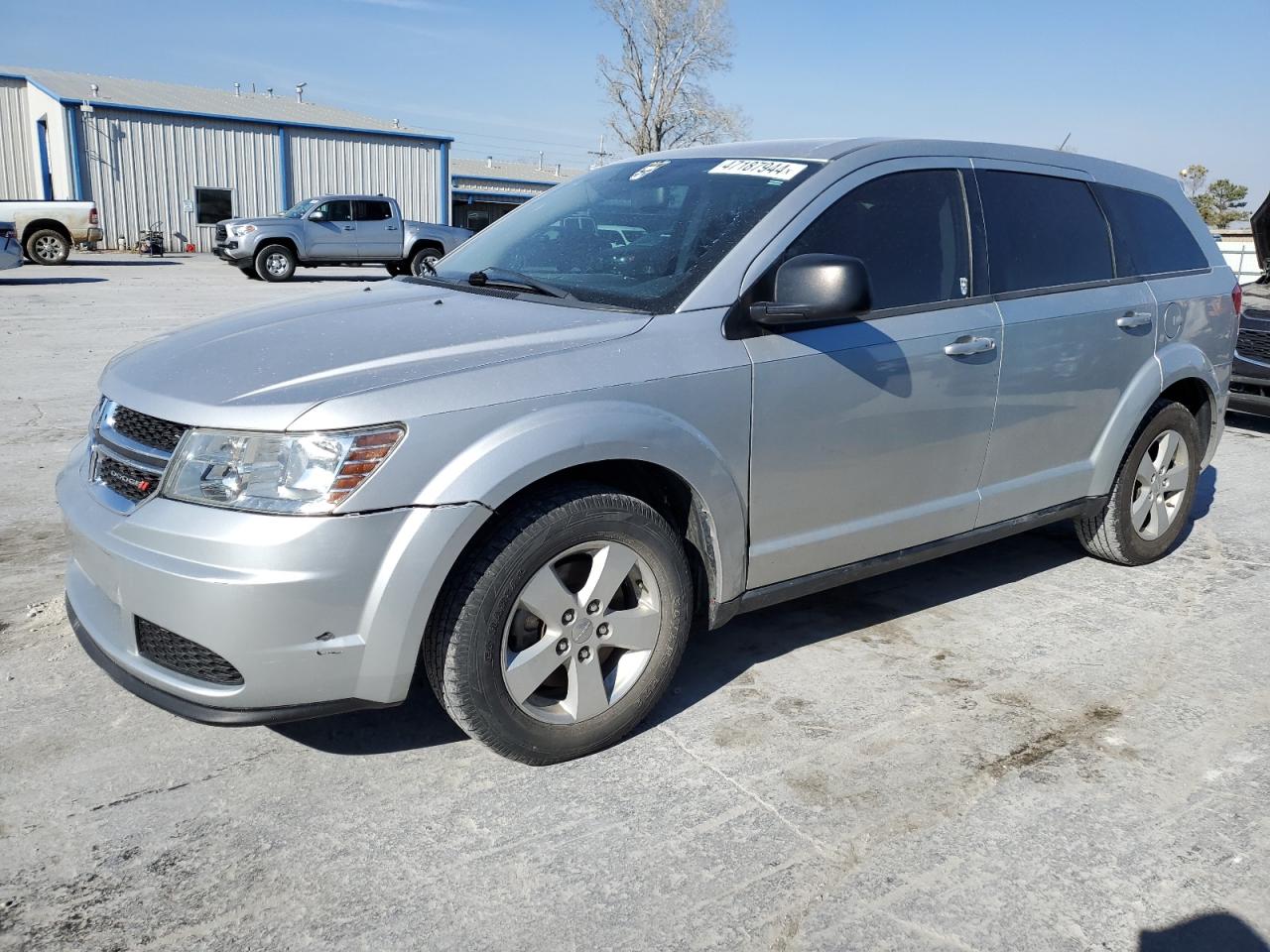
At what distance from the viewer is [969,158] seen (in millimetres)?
3986

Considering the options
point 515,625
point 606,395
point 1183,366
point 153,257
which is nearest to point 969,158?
point 1183,366

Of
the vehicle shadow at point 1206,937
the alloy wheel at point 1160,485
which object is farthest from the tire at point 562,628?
the alloy wheel at point 1160,485

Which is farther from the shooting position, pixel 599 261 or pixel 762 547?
pixel 599 261

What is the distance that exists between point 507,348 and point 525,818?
1241 millimetres

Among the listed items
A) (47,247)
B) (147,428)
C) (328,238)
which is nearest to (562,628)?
(147,428)

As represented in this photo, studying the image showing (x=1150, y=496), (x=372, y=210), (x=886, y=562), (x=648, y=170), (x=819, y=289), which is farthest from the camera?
(x=372, y=210)

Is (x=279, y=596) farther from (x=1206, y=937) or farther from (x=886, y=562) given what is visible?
(x=1206, y=937)

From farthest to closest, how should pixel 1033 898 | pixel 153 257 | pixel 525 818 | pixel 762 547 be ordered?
pixel 153 257
pixel 762 547
pixel 525 818
pixel 1033 898

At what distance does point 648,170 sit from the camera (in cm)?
402

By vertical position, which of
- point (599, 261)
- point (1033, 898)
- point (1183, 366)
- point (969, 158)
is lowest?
point (1033, 898)

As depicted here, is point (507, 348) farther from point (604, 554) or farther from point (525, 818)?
point (525, 818)

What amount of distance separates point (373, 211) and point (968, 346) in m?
22.0

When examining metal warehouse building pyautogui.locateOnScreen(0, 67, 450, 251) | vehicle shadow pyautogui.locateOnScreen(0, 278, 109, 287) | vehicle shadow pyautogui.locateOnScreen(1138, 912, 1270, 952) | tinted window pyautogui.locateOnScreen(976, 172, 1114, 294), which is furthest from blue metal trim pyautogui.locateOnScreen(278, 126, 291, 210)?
vehicle shadow pyautogui.locateOnScreen(1138, 912, 1270, 952)

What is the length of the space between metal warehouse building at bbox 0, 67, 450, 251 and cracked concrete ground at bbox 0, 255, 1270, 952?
3070 cm
